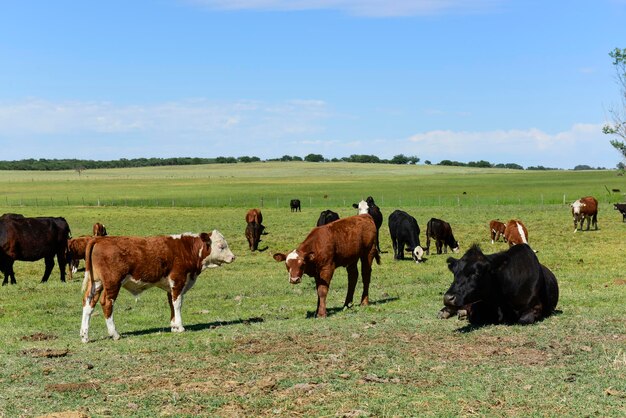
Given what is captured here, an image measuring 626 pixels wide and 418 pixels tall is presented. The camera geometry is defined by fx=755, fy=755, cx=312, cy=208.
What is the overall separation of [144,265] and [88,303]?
1.17m

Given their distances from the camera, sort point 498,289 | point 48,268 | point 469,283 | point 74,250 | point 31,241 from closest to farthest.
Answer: point 469,283
point 498,289
point 31,241
point 48,268
point 74,250

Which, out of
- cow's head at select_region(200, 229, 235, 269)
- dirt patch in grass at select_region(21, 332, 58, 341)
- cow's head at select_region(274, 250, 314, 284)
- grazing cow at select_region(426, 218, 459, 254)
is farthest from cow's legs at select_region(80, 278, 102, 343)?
grazing cow at select_region(426, 218, 459, 254)

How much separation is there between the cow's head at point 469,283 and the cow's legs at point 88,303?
6.10 meters

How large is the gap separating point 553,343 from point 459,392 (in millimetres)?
2813

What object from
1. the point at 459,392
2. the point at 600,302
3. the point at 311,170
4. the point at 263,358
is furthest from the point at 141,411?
the point at 311,170

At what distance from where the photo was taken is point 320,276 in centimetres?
1523

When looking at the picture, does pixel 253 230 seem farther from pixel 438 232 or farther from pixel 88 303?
pixel 88 303

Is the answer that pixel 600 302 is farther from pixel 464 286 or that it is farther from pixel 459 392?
pixel 459 392

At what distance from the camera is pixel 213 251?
48.2ft

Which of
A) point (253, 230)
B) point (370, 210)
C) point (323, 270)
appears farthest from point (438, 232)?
point (323, 270)

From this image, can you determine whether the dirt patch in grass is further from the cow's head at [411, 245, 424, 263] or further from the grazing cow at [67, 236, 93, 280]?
the cow's head at [411, 245, 424, 263]

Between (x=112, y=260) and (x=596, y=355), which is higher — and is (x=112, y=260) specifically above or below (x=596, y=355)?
above

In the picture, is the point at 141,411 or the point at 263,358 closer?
the point at 141,411

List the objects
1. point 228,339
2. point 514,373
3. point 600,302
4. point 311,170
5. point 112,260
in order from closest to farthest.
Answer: point 514,373 < point 228,339 < point 112,260 < point 600,302 < point 311,170
